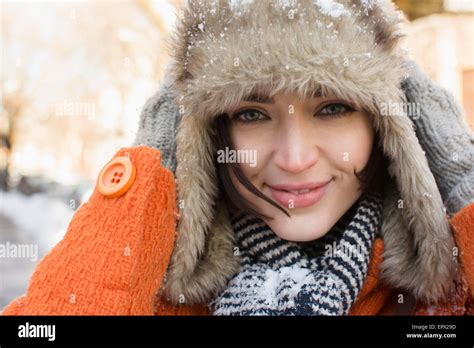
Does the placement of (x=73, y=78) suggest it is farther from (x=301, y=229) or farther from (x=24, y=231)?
(x=301, y=229)

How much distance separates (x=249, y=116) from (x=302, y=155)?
130 mm

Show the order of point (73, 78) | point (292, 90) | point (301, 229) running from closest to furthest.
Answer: point (292, 90) → point (301, 229) → point (73, 78)

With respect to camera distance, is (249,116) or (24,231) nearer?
(249,116)

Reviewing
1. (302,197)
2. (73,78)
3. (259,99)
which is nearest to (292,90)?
(259,99)

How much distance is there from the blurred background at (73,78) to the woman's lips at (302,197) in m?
1.82

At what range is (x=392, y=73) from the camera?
2.83 ft

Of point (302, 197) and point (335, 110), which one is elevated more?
point (335, 110)

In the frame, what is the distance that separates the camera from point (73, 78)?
3.05 metres

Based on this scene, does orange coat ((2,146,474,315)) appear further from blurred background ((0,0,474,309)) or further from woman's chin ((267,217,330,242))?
blurred background ((0,0,474,309))

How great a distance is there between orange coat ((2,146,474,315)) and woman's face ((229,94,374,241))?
167mm

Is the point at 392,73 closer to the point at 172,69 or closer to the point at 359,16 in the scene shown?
the point at 359,16

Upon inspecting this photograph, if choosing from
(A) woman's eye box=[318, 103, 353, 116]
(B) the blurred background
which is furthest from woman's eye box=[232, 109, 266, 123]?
(B) the blurred background

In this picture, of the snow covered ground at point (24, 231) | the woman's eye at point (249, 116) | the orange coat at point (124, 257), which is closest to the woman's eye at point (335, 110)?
the woman's eye at point (249, 116)
